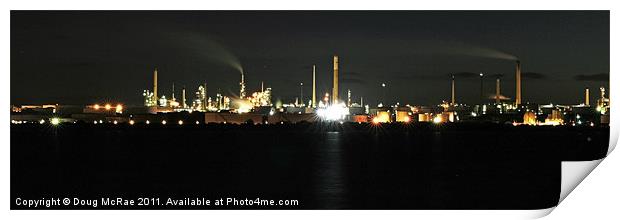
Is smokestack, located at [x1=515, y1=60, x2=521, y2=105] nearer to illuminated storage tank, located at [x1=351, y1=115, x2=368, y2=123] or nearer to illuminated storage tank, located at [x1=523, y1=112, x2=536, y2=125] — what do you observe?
illuminated storage tank, located at [x1=523, y1=112, x2=536, y2=125]

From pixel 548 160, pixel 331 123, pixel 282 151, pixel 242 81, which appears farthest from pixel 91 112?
pixel 548 160

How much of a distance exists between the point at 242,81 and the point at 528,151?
32.6 metres

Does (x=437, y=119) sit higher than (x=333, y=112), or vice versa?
(x=333, y=112)

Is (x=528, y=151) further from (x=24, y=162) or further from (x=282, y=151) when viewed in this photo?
(x=24, y=162)

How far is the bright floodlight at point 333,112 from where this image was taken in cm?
5231

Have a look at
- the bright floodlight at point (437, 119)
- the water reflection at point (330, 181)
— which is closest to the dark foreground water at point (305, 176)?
the water reflection at point (330, 181)

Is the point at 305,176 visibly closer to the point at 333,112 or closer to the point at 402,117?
the point at 333,112

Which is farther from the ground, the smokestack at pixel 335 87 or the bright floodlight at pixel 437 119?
the smokestack at pixel 335 87

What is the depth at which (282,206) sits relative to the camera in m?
11.8

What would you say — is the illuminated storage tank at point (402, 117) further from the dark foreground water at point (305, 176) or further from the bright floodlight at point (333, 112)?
the dark foreground water at point (305, 176)

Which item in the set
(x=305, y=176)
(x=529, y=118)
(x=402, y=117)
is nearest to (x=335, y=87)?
(x=402, y=117)

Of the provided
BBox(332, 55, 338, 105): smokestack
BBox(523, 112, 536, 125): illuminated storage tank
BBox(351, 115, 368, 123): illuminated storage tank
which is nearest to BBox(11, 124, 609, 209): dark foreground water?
BBox(332, 55, 338, 105): smokestack

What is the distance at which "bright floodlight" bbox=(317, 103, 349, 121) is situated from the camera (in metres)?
52.3

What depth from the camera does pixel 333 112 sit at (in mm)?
52656
